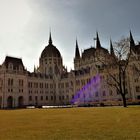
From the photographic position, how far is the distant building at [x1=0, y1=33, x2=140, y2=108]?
10269 cm

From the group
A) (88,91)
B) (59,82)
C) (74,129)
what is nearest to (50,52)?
(59,82)

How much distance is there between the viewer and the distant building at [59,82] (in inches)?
4043

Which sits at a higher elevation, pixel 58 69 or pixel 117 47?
pixel 58 69

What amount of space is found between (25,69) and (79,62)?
3795cm

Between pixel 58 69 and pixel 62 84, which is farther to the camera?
pixel 58 69

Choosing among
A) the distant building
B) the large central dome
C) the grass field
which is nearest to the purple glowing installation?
the distant building

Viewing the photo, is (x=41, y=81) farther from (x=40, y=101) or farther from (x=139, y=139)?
(x=139, y=139)

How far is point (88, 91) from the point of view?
→ 11706cm

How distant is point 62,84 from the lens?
454ft

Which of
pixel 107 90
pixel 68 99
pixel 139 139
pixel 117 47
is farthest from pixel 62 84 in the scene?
pixel 139 139

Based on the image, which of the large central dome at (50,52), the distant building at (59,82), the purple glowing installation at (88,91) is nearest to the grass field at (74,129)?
the distant building at (59,82)

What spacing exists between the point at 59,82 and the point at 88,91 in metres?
28.5

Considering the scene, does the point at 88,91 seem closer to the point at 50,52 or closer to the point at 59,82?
the point at 59,82

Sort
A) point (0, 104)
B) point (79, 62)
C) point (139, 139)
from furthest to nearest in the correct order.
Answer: point (79, 62)
point (0, 104)
point (139, 139)
